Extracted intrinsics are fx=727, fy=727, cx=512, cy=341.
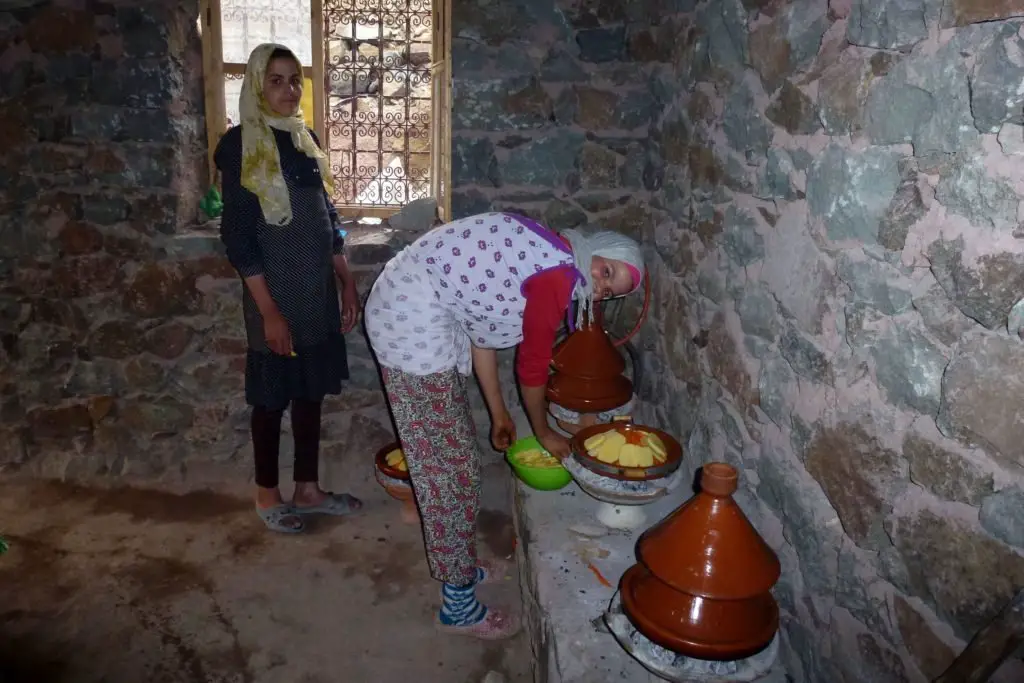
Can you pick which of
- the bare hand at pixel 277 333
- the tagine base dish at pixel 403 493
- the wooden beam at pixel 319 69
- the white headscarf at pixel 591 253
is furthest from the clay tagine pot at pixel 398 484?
the wooden beam at pixel 319 69

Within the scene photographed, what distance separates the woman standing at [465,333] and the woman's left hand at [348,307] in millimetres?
777

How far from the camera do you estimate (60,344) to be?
2.92 meters

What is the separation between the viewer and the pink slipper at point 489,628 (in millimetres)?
2160

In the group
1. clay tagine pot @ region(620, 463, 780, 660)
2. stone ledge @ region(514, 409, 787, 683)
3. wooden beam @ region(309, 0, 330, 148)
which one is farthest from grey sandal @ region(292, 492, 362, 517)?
clay tagine pot @ region(620, 463, 780, 660)

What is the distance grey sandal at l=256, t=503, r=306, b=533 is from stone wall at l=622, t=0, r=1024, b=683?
1.56 meters

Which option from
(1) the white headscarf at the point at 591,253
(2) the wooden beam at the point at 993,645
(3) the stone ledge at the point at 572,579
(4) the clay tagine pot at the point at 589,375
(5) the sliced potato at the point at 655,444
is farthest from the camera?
(4) the clay tagine pot at the point at 589,375

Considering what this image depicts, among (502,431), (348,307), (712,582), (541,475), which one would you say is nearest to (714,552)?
(712,582)

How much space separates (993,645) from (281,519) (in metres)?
2.28

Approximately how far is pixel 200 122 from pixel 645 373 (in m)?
2.09

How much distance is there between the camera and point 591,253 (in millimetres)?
1727

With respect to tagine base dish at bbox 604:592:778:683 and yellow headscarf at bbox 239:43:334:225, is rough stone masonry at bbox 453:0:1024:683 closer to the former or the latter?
tagine base dish at bbox 604:592:778:683

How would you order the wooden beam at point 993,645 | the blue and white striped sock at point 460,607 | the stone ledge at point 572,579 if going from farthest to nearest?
1. the blue and white striped sock at point 460,607
2. the stone ledge at point 572,579
3. the wooden beam at point 993,645

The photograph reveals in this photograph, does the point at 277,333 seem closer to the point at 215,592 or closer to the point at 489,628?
the point at 215,592

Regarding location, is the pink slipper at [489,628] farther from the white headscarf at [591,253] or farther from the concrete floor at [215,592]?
the white headscarf at [591,253]
